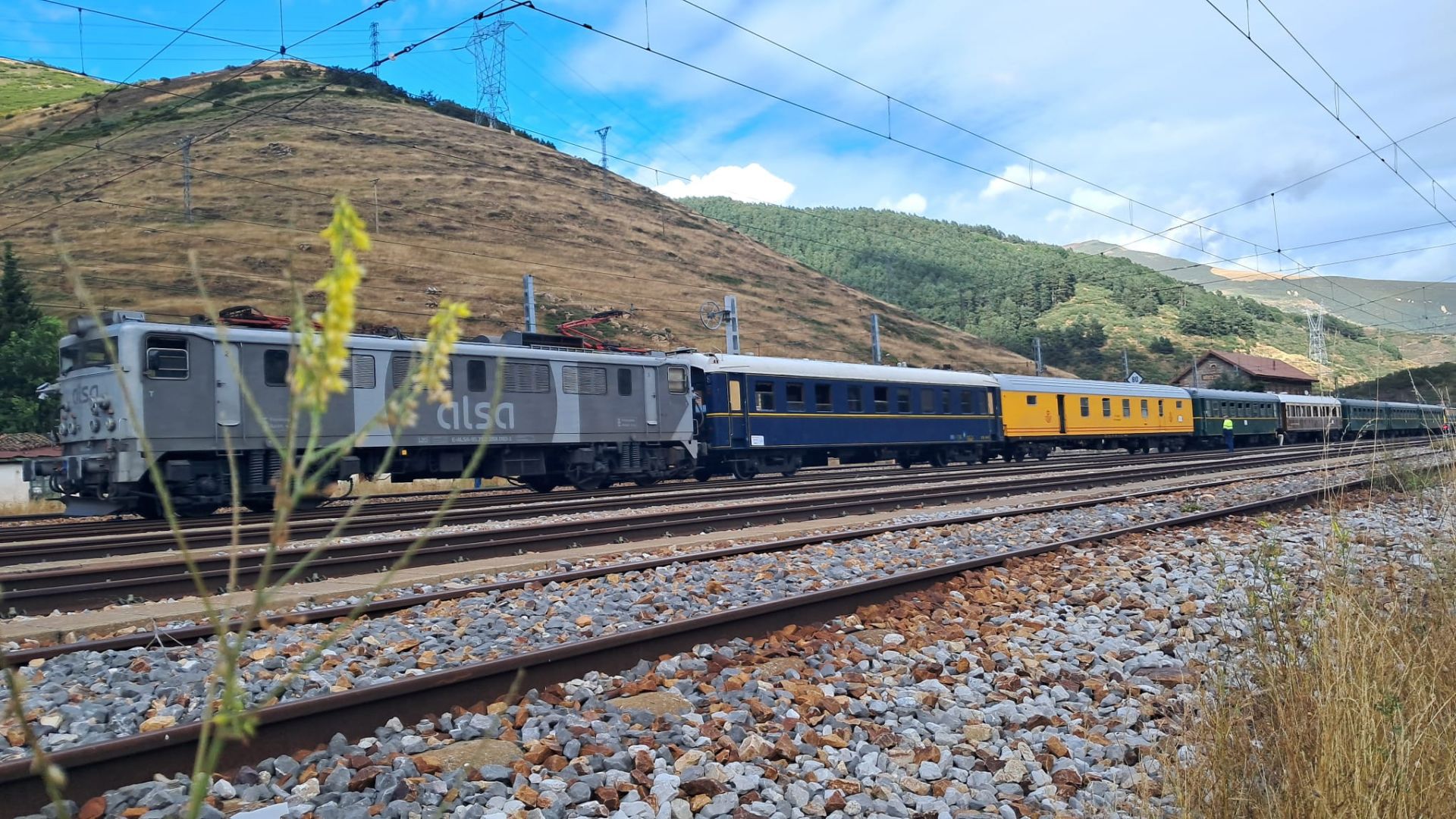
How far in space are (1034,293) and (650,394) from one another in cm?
10985

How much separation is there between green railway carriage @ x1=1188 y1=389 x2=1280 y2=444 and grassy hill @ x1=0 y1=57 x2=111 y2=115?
123m

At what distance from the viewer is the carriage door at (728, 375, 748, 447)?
2228 centimetres

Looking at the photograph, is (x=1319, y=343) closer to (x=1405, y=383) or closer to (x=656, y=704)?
(x=656, y=704)

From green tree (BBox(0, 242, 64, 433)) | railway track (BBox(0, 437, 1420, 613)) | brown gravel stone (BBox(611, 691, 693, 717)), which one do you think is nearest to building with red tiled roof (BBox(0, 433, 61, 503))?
green tree (BBox(0, 242, 64, 433))

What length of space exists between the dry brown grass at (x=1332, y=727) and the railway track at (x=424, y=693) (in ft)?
9.45

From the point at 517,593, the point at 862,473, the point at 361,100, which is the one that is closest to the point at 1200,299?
the point at 361,100

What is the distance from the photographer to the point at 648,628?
6.05 metres

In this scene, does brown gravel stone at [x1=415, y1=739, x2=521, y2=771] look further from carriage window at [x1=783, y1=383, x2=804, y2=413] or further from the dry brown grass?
carriage window at [x1=783, y1=383, x2=804, y2=413]

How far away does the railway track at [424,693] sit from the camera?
157 inches

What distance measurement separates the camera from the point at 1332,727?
12.3 ft

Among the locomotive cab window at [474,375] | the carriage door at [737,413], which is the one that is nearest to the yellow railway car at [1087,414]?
the carriage door at [737,413]

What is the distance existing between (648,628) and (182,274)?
64052mm

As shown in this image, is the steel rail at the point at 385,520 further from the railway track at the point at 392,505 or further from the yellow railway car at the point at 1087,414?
the yellow railway car at the point at 1087,414

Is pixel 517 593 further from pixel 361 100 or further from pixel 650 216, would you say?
pixel 361 100
